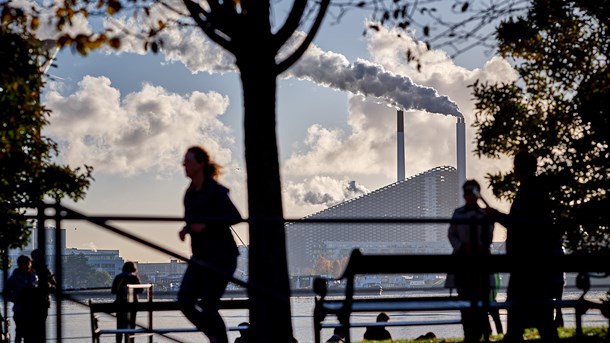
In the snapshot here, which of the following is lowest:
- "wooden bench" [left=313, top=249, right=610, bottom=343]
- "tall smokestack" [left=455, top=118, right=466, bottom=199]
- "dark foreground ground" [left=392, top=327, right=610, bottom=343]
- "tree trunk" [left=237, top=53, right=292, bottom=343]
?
"dark foreground ground" [left=392, top=327, right=610, bottom=343]

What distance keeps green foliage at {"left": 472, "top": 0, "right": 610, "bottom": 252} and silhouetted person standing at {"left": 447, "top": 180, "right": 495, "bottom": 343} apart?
15.6 ft

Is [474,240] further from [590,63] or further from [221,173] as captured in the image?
[590,63]

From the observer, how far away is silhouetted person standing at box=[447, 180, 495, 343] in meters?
8.41

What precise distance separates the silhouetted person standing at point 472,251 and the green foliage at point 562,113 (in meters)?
4.76

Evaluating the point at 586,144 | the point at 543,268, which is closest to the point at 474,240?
the point at 543,268

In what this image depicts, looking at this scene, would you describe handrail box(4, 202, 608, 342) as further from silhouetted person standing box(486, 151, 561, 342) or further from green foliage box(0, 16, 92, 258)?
green foliage box(0, 16, 92, 258)

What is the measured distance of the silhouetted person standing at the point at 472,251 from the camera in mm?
8414

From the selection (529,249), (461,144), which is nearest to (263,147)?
(529,249)

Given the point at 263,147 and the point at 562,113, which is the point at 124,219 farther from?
the point at 562,113

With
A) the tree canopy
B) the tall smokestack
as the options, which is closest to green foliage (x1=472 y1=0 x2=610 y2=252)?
the tree canopy

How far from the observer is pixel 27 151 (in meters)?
20.8

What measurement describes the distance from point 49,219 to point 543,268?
3319mm

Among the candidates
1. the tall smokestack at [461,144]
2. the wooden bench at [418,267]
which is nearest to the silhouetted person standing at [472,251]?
the wooden bench at [418,267]

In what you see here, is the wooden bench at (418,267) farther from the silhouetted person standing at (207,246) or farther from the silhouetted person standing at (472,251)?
the silhouetted person standing at (207,246)
